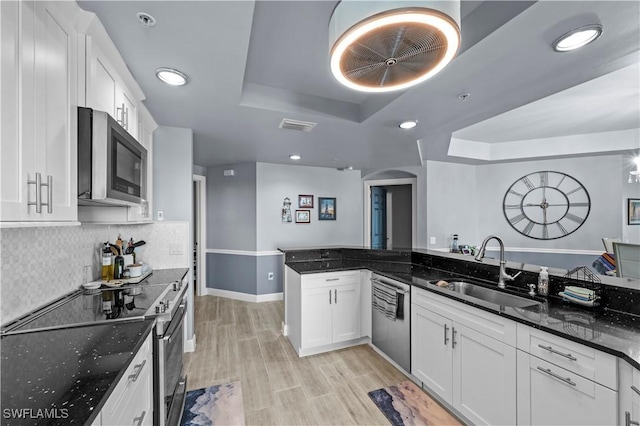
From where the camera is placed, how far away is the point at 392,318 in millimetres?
2572

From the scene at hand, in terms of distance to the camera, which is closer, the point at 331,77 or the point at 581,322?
the point at 581,322

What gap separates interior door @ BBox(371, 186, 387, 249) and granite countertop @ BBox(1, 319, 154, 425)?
194 inches

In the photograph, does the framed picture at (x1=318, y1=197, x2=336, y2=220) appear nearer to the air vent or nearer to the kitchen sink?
the air vent

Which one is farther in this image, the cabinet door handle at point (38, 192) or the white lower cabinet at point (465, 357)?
the white lower cabinet at point (465, 357)

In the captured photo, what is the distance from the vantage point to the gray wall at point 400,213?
20.4ft

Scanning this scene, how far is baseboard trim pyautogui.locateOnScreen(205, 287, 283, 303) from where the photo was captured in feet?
15.6

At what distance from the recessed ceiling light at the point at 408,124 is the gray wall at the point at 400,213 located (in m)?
3.39

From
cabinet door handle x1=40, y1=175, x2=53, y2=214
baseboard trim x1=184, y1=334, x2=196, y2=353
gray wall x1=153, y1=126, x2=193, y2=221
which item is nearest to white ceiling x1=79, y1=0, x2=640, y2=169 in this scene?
gray wall x1=153, y1=126, x2=193, y2=221

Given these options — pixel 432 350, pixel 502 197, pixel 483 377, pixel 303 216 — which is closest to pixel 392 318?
pixel 432 350

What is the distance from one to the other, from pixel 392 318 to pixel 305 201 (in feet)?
10.0

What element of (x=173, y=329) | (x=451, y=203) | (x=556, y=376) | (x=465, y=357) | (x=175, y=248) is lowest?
(x=465, y=357)

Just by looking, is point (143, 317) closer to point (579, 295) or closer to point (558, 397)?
point (558, 397)

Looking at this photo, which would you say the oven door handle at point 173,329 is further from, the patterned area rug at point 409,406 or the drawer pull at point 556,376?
the drawer pull at point 556,376

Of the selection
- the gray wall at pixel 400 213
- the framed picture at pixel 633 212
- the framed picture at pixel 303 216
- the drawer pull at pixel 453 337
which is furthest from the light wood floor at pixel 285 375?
the framed picture at pixel 633 212
